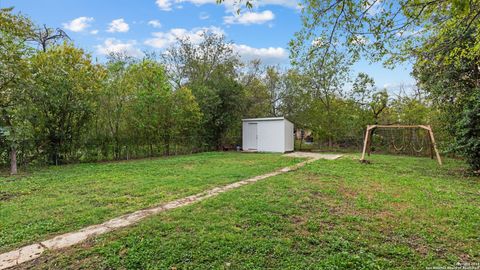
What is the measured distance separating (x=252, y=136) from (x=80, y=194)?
32.1ft

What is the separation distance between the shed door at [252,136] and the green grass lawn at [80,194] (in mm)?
6327

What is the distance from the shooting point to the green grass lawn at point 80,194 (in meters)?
2.94

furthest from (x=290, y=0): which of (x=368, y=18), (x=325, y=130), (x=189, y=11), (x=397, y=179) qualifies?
(x=325, y=130)

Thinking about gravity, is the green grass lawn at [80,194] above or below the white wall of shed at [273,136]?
below

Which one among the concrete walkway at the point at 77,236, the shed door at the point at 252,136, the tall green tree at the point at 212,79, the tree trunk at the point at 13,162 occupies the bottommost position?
the concrete walkway at the point at 77,236

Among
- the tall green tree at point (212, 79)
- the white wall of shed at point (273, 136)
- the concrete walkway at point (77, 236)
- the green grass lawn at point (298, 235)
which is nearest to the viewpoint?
the green grass lawn at point (298, 235)

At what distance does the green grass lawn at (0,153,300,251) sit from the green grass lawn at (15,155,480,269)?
2.38 feet

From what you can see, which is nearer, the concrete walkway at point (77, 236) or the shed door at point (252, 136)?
the concrete walkway at point (77, 236)

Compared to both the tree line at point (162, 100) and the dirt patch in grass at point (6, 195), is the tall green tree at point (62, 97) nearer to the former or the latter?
the tree line at point (162, 100)

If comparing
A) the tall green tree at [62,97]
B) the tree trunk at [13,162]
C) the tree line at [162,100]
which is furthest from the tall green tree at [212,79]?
the tree trunk at [13,162]

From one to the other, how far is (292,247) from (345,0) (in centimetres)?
256

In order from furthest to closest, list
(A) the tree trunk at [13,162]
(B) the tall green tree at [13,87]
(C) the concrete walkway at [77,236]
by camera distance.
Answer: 1. (A) the tree trunk at [13,162]
2. (B) the tall green tree at [13,87]
3. (C) the concrete walkway at [77,236]

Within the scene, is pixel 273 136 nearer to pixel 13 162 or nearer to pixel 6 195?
pixel 13 162

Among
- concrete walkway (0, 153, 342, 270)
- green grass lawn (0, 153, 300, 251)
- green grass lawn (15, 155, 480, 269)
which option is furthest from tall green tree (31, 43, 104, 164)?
green grass lawn (15, 155, 480, 269)
